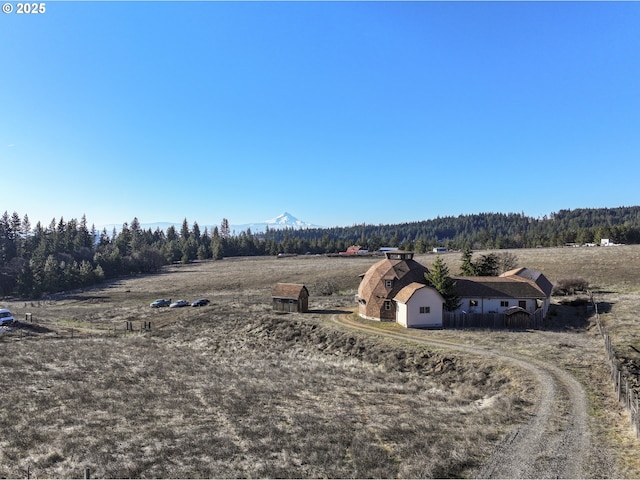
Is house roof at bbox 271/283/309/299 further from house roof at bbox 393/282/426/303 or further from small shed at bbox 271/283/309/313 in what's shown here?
house roof at bbox 393/282/426/303

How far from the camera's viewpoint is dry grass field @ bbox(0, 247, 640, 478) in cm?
1431

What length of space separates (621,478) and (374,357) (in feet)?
69.9

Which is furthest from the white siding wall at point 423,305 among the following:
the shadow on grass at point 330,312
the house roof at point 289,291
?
the house roof at point 289,291

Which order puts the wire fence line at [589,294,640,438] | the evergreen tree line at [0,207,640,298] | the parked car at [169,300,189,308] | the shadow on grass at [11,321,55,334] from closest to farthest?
1. the wire fence line at [589,294,640,438]
2. the shadow on grass at [11,321,55,334]
3. the parked car at [169,300,189,308]
4. the evergreen tree line at [0,207,640,298]

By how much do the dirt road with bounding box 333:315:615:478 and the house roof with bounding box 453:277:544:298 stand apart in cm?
2117

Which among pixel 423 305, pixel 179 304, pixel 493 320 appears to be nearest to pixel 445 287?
pixel 423 305

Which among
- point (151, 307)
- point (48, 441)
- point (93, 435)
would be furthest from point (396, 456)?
point (151, 307)

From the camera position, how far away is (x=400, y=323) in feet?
143

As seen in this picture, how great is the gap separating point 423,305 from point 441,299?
7.06 feet

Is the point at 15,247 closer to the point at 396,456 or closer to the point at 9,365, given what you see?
the point at 9,365

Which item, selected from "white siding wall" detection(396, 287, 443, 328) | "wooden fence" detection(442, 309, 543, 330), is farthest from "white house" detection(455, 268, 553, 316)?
"white siding wall" detection(396, 287, 443, 328)

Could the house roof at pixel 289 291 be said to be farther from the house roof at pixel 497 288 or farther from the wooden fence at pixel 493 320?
the house roof at pixel 497 288

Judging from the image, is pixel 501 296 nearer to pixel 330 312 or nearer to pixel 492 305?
pixel 492 305

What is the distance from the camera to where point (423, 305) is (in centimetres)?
4181
